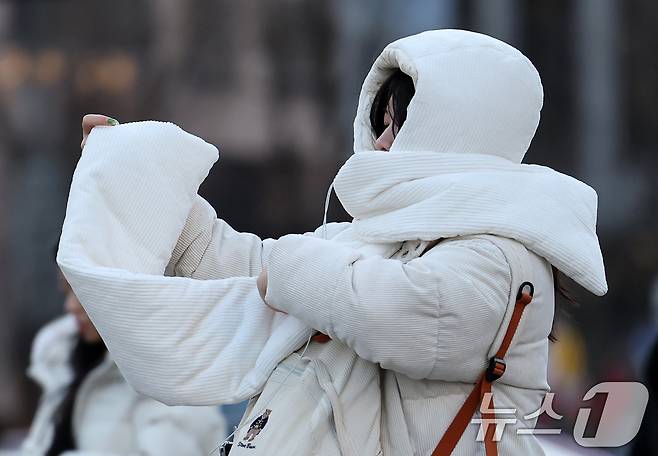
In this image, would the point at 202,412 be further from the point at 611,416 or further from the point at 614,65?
the point at 614,65

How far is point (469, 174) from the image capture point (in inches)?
79.6

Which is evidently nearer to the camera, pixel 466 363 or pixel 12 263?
pixel 466 363

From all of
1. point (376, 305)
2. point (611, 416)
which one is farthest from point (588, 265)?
point (611, 416)

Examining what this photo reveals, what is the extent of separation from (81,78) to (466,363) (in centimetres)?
898

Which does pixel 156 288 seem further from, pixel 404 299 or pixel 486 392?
pixel 486 392

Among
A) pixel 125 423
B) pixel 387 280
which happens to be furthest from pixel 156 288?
pixel 125 423

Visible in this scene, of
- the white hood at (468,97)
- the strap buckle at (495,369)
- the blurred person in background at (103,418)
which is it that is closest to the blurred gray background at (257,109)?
the blurred person in background at (103,418)

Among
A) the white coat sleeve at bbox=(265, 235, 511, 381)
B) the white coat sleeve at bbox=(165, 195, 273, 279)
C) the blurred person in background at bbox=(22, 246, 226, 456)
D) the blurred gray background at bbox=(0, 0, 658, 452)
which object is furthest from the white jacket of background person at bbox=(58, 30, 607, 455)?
the blurred gray background at bbox=(0, 0, 658, 452)

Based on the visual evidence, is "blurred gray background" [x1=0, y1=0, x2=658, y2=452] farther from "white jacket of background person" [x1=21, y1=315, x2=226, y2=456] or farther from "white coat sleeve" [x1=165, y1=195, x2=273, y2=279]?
"white coat sleeve" [x1=165, y1=195, x2=273, y2=279]

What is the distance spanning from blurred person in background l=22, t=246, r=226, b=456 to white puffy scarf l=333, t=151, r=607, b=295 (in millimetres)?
1688

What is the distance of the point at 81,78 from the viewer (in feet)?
34.5

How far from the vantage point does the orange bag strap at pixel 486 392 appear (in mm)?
1994

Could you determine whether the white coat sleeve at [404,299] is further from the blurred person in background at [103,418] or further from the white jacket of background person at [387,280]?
the blurred person in background at [103,418]

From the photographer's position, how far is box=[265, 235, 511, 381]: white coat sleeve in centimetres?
190
